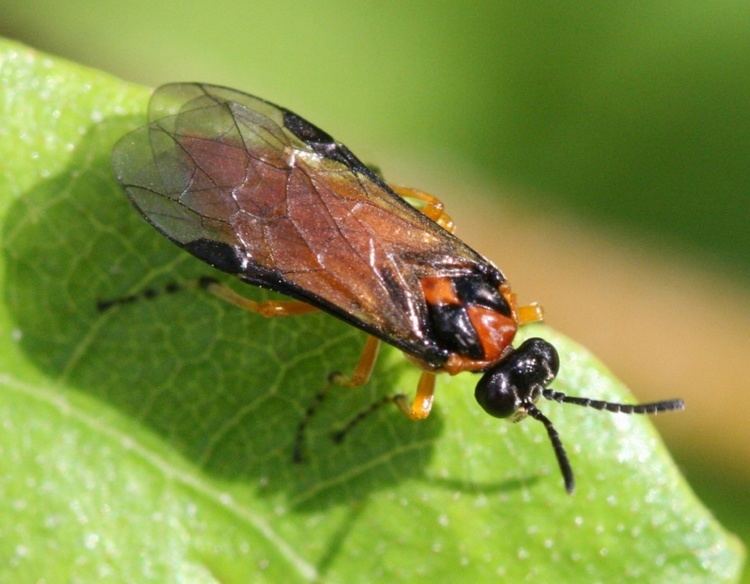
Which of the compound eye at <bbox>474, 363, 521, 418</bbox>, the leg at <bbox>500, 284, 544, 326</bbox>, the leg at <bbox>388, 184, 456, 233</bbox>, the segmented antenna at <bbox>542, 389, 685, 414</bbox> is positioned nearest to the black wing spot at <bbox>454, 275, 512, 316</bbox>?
the leg at <bbox>500, 284, 544, 326</bbox>

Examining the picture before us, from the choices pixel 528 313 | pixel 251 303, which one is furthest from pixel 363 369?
pixel 528 313

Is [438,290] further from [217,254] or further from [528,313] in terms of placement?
[217,254]

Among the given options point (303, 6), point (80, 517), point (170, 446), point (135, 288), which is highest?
point (303, 6)

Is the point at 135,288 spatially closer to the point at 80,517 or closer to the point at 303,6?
the point at 80,517

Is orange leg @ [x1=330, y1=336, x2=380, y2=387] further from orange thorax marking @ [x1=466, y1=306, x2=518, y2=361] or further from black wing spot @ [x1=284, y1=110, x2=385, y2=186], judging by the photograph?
black wing spot @ [x1=284, y1=110, x2=385, y2=186]

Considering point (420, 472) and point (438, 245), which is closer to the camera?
point (420, 472)

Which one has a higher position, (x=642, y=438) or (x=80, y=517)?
(x=642, y=438)

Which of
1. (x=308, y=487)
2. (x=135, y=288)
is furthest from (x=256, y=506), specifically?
(x=135, y=288)
